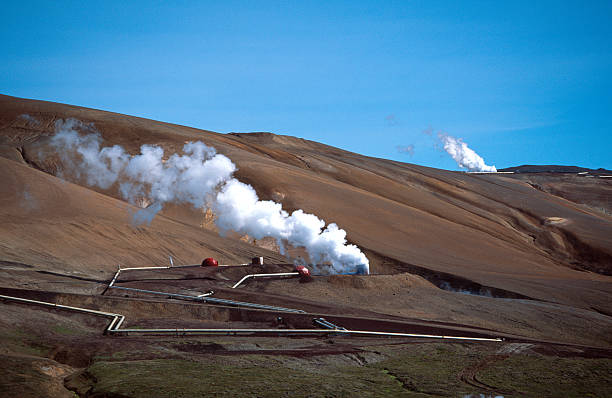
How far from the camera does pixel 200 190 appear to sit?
5319cm

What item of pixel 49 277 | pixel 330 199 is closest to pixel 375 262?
pixel 330 199

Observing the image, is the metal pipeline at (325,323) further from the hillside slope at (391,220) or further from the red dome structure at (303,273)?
the hillside slope at (391,220)

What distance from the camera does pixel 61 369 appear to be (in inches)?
626

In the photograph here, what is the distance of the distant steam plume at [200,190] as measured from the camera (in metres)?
46.2

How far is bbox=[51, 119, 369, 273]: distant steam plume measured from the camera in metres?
46.2

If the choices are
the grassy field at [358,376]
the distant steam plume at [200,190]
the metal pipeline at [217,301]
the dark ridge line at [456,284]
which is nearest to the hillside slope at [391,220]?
the dark ridge line at [456,284]

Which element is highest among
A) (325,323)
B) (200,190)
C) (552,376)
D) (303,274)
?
(200,190)

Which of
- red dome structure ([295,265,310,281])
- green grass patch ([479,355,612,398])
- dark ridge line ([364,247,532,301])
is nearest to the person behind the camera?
green grass patch ([479,355,612,398])

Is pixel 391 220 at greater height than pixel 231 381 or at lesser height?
greater

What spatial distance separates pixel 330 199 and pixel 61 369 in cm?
4326

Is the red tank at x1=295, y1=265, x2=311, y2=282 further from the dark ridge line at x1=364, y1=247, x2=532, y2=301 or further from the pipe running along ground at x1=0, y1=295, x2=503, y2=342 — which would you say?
the pipe running along ground at x1=0, y1=295, x2=503, y2=342

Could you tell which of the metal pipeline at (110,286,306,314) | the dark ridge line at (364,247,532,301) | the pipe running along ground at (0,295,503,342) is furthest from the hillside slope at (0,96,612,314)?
the pipe running along ground at (0,295,503,342)

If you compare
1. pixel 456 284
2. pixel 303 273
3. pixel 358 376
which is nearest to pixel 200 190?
pixel 303 273

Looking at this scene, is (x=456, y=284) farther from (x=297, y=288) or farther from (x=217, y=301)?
(x=217, y=301)
